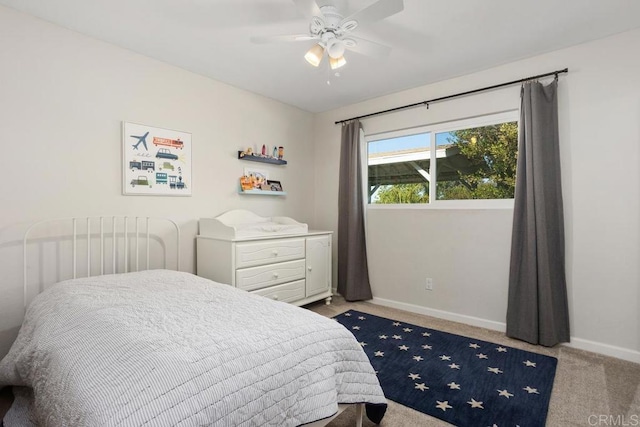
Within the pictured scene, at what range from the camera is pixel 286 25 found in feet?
7.46

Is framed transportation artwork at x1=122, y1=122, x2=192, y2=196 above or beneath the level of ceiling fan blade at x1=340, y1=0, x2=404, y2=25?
beneath

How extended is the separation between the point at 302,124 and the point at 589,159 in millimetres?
3009

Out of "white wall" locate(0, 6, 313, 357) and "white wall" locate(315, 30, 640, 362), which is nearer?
"white wall" locate(0, 6, 313, 357)

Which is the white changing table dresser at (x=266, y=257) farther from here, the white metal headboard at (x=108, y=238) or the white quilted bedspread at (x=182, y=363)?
the white quilted bedspread at (x=182, y=363)

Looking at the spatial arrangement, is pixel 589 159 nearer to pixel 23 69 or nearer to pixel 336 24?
pixel 336 24

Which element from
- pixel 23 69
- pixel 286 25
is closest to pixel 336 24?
pixel 286 25

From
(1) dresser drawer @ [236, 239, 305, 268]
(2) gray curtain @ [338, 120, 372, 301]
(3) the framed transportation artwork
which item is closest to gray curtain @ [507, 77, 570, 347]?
(2) gray curtain @ [338, 120, 372, 301]

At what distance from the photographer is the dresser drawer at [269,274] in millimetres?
2734

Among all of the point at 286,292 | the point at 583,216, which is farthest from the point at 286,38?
the point at 583,216

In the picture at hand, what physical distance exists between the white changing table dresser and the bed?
966 mm

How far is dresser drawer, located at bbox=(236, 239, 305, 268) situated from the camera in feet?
8.98

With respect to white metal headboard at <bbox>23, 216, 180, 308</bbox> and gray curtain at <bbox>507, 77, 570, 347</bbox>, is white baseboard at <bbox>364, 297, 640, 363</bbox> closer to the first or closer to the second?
gray curtain at <bbox>507, 77, 570, 347</bbox>

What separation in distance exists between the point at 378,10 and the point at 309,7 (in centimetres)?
38

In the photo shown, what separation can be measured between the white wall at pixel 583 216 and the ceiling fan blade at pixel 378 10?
1736 mm
